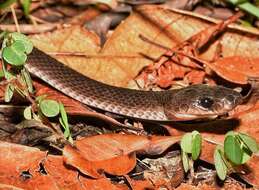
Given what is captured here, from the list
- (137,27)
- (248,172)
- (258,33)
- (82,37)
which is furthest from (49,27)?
(248,172)

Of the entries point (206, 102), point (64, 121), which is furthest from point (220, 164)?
point (64, 121)

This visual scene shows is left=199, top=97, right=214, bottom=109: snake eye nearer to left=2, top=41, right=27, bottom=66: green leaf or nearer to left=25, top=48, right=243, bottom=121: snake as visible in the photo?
Answer: left=25, top=48, right=243, bottom=121: snake

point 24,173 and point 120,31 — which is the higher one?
point 120,31

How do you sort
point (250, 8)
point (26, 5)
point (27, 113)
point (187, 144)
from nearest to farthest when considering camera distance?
point (187, 144) → point (27, 113) → point (250, 8) → point (26, 5)

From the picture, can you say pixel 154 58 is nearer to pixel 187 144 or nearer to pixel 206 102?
pixel 206 102

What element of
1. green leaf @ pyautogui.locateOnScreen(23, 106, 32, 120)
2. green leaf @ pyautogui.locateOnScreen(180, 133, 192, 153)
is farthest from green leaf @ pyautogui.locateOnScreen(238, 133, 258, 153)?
green leaf @ pyautogui.locateOnScreen(23, 106, 32, 120)

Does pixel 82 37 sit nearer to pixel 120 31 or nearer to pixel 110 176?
pixel 120 31

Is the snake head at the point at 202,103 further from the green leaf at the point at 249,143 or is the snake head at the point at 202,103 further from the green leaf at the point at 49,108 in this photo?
the green leaf at the point at 49,108
